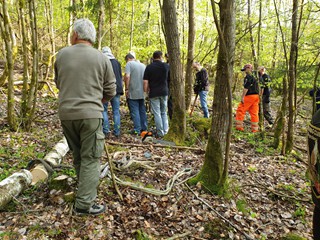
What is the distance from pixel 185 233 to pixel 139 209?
2.42 feet

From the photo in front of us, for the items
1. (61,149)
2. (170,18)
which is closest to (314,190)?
(61,149)

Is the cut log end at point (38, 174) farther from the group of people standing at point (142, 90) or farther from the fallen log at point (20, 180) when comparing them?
the group of people standing at point (142, 90)

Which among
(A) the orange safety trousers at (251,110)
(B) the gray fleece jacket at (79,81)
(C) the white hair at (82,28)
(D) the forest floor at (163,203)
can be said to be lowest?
(D) the forest floor at (163,203)

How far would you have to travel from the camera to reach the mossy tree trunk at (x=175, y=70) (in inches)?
244

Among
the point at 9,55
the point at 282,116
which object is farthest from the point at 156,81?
the point at 282,116

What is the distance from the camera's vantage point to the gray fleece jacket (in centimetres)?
306

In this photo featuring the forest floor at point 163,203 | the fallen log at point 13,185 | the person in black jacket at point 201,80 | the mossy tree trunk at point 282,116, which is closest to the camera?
the forest floor at point 163,203

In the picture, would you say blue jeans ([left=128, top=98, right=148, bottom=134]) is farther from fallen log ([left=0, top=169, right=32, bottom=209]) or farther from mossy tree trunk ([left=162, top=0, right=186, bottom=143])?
fallen log ([left=0, top=169, right=32, bottom=209])

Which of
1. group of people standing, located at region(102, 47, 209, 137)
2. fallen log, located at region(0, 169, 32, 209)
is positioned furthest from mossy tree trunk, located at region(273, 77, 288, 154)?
fallen log, located at region(0, 169, 32, 209)

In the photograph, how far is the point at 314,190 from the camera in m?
2.54

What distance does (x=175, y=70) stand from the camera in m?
6.52

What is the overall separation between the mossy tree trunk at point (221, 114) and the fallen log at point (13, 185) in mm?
2713

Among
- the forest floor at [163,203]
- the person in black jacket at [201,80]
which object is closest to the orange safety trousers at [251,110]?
the person in black jacket at [201,80]

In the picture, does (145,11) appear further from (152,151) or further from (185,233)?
(185,233)
